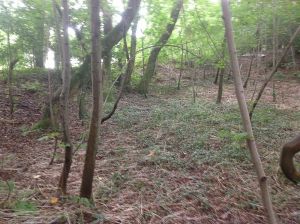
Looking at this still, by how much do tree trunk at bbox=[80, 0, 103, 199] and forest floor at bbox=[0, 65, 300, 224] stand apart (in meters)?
0.27

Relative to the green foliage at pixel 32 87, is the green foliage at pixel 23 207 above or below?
below

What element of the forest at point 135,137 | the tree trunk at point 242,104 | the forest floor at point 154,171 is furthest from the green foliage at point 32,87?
the tree trunk at point 242,104

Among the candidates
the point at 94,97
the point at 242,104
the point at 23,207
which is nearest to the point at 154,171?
the point at 23,207

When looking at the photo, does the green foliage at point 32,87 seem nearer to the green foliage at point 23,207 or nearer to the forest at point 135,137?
the forest at point 135,137

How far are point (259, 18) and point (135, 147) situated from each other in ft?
15.1

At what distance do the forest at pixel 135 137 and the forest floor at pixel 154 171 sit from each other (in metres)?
0.02

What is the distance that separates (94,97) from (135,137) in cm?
→ 353

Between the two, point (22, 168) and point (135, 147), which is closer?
point (22, 168)

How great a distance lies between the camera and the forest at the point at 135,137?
115 inches

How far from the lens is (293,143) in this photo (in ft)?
9.12

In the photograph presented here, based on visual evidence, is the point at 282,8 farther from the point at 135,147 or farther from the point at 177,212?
the point at 177,212

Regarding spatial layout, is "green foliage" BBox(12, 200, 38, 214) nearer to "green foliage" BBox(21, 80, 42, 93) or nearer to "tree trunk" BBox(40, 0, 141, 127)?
"tree trunk" BBox(40, 0, 141, 127)

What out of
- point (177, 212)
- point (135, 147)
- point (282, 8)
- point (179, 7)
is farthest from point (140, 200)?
point (179, 7)

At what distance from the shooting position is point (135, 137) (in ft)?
20.3
